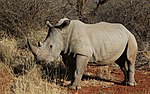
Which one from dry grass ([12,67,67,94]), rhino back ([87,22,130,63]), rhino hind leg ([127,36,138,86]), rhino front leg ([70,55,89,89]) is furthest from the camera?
rhino hind leg ([127,36,138,86])

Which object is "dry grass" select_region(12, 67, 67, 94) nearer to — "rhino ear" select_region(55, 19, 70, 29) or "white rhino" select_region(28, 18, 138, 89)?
"white rhino" select_region(28, 18, 138, 89)

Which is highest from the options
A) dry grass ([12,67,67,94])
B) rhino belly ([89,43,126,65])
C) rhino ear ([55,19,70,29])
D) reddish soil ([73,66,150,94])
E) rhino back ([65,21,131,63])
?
rhino ear ([55,19,70,29])

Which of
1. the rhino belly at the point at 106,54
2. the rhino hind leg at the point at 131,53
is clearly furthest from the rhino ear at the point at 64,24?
the rhino hind leg at the point at 131,53

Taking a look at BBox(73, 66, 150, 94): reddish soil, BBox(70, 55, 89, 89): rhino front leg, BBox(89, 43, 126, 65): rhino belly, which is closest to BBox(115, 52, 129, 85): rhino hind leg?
BBox(73, 66, 150, 94): reddish soil

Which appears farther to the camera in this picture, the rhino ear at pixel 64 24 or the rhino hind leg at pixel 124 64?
the rhino hind leg at pixel 124 64

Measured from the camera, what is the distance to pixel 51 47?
8.55 meters

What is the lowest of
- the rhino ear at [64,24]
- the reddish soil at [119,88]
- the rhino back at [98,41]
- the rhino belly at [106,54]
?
the reddish soil at [119,88]

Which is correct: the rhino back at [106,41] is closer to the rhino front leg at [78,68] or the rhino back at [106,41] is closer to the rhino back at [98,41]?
the rhino back at [98,41]

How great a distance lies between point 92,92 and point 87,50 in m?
0.86

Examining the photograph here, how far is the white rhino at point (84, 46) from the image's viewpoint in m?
8.56

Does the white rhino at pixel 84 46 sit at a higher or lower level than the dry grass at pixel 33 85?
higher

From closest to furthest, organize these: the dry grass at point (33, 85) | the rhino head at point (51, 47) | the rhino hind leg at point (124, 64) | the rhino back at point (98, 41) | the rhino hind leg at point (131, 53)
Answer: the dry grass at point (33, 85) → the rhino head at point (51, 47) → the rhino back at point (98, 41) → the rhino hind leg at point (131, 53) → the rhino hind leg at point (124, 64)

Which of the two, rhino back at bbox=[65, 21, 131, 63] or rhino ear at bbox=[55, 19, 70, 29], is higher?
rhino ear at bbox=[55, 19, 70, 29]

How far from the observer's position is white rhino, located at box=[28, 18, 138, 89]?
8.56 m
